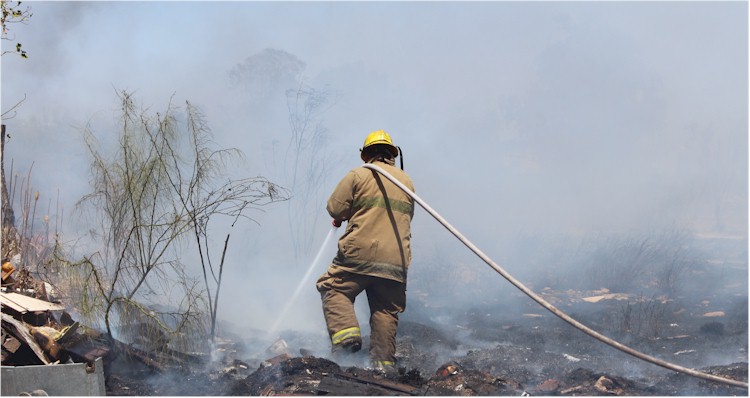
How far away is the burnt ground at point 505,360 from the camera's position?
5047mm

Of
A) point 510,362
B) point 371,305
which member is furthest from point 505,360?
point 371,305

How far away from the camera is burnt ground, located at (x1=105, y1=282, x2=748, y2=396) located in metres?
5.05

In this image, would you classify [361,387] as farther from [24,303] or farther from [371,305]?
[24,303]

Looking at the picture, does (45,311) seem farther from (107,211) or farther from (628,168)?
(628,168)

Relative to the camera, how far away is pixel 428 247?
12.1 metres

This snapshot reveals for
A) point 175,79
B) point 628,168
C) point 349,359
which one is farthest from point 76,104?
point 628,168

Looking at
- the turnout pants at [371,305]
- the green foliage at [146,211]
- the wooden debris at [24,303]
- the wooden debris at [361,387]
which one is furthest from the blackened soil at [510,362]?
the wooden debris at [24,303]

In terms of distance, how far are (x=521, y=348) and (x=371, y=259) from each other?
1664 millimetres

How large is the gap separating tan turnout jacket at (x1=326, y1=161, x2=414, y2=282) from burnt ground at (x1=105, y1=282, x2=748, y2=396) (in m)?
0.69

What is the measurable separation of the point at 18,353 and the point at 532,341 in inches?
157

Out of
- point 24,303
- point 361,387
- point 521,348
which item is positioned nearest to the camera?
point 361,387

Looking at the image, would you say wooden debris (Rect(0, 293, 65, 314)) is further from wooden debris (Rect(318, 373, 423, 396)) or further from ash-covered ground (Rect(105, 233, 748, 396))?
wooden debris (Rect(318, 373, 423, 396))

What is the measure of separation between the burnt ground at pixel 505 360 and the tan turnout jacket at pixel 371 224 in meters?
A: 0.69

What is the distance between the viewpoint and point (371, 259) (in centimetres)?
571
